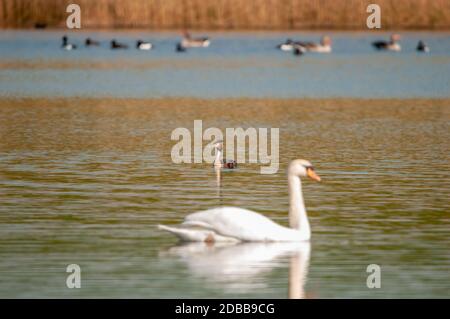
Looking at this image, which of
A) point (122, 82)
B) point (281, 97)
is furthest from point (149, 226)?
point (122, 82)

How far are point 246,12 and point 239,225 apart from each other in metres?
59.2

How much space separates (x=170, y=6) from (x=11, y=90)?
94.9 ft

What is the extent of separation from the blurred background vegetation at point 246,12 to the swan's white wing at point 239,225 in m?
56.7

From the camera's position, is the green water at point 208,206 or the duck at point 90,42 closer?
the green water at point 208,206

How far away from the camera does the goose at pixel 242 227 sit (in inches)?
597

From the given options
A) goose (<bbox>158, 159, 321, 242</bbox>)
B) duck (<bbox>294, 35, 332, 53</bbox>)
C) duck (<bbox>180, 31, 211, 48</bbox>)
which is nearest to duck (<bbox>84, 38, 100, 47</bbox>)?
duck (<bbox>180, 31, 211, 48</bbox>)

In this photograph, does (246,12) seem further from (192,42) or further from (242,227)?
(242,227)

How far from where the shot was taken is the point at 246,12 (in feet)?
242

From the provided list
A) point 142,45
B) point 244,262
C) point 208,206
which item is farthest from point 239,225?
point 142,45

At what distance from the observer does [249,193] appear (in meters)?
19.7

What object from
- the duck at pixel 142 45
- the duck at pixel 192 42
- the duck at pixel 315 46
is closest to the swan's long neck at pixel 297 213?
the duck at pixel 315 46

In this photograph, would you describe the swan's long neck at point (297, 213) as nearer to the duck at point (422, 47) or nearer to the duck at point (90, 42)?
the duck at point (422, 47)

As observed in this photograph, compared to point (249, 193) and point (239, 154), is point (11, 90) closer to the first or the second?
point (239, 154)

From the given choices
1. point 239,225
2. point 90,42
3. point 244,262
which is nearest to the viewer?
point 244,262
